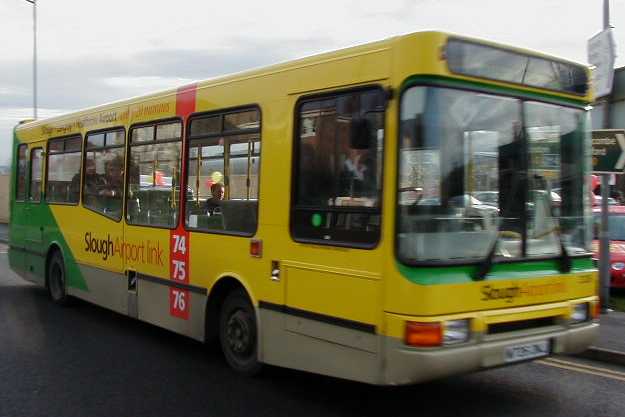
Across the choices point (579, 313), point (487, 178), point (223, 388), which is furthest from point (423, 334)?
point (223, 388)

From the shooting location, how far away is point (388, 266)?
15.3 feet

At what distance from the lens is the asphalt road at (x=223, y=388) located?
5.36m

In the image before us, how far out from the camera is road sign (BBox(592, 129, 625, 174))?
30.1 ft

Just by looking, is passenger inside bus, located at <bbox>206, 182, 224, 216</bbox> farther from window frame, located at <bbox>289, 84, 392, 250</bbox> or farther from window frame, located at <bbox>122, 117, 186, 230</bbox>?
window frame, located at <bbox>289, 84, 392, 250</bbox>

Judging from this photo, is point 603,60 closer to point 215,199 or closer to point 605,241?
point 605,241

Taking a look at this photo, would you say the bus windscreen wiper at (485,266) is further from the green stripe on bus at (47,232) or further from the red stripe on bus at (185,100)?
the green stripe on bus at (47,232)

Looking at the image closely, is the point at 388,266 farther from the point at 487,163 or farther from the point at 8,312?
the point at 8,312

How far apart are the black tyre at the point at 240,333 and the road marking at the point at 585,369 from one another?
9.14 feet

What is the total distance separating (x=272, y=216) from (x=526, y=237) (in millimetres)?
2027

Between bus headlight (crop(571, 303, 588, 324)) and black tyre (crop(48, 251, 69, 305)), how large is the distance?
7046mm

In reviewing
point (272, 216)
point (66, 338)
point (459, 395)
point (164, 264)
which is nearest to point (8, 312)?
point (66, 338)

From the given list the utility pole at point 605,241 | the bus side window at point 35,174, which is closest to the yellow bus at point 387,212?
the utility pole at point 605,241

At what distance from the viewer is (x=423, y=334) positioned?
4539 millimetres

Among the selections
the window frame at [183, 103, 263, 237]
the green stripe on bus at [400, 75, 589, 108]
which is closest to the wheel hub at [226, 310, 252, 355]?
the window frame at [183, 103, 263, 237]
